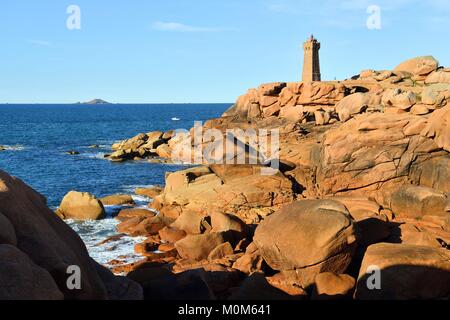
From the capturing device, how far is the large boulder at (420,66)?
4997cm

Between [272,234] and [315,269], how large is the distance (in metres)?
2.00

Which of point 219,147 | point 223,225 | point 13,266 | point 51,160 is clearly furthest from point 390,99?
point 51,160

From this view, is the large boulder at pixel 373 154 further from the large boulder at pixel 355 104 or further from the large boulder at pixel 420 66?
the large boulder at pixel 420 66

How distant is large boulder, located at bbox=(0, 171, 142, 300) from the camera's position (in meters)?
7.84

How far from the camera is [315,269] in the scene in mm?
15039

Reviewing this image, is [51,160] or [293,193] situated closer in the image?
[293,193]

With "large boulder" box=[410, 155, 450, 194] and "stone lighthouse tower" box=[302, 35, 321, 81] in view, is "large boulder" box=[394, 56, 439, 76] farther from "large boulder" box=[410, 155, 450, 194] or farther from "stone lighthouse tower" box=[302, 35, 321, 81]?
"large boulder" box=[410, 155, 450, 194]

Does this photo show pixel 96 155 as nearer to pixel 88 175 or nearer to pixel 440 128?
pixel 88 175

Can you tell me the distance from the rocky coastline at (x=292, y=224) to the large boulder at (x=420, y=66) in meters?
13.3

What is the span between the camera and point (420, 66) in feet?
171

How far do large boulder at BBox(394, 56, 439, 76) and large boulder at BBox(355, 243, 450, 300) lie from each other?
1649 inches

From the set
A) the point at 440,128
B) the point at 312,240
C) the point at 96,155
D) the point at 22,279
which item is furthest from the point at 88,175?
the point at 22,279

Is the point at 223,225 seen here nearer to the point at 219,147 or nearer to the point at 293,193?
the point at 293,193
